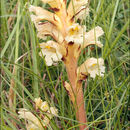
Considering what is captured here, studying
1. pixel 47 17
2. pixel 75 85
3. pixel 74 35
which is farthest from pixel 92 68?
pixel 47 17

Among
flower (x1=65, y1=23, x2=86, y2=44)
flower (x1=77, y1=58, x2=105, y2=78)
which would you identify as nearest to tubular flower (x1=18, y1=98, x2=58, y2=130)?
flower (x1=77, y1=58, x2=105, y2=78)

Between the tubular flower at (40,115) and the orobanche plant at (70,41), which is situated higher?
the orobanche plant at (70,41)

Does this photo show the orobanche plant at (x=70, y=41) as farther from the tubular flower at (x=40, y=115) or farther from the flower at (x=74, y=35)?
the tubular flower at (x=40, y=115)

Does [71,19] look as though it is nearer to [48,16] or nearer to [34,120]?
[48,16]

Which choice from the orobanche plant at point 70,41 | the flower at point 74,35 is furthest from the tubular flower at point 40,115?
the flower at point 74,35

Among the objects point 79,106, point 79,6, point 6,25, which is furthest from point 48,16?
point 6,25

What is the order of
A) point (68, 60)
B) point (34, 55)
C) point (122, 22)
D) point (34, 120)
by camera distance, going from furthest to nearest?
point (122, 22) < point (34, 55) < point (34, 120) < point (68, 60)

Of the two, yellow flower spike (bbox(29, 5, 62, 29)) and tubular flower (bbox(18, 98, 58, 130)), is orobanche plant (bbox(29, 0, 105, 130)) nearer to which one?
yellow flower spike (bbox(29, 5, 62, 29))
